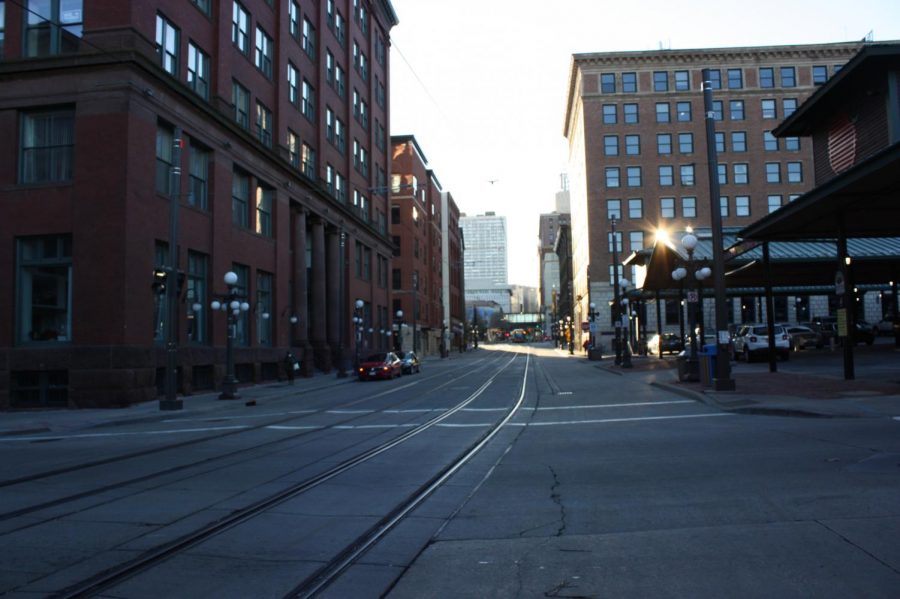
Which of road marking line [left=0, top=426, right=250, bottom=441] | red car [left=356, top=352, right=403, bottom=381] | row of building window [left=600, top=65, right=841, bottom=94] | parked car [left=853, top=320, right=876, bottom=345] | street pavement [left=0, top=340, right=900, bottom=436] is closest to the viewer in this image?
street pavement [left=0, top=340, right=900, bottom=436]

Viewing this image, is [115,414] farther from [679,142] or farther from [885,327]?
[679,142]

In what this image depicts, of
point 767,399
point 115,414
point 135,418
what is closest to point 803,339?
point 767,399

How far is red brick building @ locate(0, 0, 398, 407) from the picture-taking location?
23.4m

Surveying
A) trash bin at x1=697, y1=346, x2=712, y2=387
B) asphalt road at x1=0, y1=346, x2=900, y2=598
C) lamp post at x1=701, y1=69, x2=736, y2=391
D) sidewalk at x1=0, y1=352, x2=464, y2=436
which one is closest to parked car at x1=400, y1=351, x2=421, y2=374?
sidewalk at x1=0, y1=352, x2=464, y2=436

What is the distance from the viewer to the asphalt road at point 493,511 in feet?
17.0

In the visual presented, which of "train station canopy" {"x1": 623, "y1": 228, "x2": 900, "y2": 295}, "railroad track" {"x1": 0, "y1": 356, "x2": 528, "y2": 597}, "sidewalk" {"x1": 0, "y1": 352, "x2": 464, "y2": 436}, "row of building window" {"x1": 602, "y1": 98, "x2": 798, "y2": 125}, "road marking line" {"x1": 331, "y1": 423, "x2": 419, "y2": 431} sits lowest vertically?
"sidewalk" {"x1": 0, "y1": 352, "x2": 464, "y2": 436}

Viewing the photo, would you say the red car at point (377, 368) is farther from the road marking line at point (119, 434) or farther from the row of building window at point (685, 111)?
the row of building window at point (685, 111)

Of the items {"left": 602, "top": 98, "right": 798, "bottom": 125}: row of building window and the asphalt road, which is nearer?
the asphalt road

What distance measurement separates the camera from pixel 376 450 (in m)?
12.0

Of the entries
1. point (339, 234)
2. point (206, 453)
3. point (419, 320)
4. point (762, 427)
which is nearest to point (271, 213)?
point (339, 234)

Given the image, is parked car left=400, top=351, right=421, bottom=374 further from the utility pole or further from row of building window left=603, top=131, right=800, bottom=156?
row of building window left=603, top=131, right=800, bottom=156

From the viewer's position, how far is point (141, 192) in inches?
960

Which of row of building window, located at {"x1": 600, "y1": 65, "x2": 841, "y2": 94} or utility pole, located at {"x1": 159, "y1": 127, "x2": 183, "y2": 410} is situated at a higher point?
row of building window, located at {"x1": 600, "y1": 65, "x2": 841, "y2": 94}

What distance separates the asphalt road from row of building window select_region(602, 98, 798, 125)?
2734 inches
